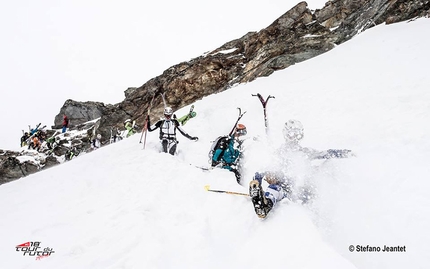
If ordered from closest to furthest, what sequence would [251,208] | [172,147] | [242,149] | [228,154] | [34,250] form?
[34,250]
[251,208]
[228,154]
[242,149]
[172,147]

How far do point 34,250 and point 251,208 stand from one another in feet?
14.0

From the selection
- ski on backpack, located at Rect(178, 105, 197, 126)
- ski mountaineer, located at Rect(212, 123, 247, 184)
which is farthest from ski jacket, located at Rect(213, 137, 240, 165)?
ski on backpack, located at Rect(178, 105, 197, 126)

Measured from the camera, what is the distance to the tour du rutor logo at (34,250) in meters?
4.95

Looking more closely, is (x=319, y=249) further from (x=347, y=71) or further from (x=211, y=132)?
(x=347, y=71)

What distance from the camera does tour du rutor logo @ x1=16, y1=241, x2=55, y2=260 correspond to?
16.2 feet

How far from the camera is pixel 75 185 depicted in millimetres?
9266

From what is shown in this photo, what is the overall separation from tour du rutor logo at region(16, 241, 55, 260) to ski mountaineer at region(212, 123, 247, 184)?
5.13 metres

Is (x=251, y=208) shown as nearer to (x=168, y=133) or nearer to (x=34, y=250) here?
(x=34, y=250)

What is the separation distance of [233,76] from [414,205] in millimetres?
26694

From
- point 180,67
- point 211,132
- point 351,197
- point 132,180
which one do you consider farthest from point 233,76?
point 351,197

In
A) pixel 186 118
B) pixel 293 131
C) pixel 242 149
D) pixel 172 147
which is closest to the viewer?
pixel 293 131

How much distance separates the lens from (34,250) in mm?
5105

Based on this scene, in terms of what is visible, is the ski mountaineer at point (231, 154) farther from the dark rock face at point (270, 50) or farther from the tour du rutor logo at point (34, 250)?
the dark rock face at point (270, 50)

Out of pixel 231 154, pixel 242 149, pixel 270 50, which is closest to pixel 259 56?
pixel 270 50
